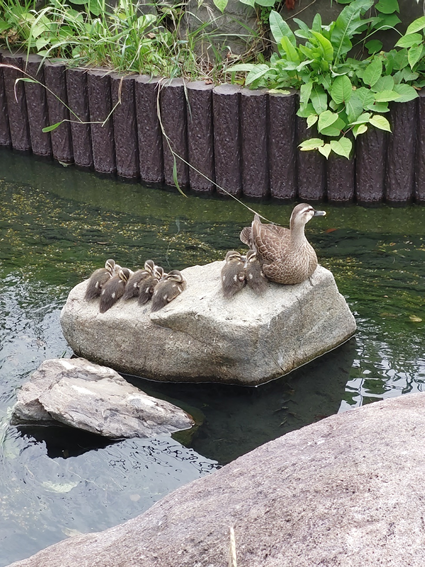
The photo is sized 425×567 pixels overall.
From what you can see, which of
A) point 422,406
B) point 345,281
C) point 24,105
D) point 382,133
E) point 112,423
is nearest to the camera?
point 422,406

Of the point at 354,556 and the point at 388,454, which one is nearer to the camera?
the point at 354,556

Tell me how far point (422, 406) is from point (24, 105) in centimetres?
779

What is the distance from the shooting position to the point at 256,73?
8445 millimetres

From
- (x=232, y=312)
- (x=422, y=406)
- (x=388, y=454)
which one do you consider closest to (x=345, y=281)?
(x=232, y=312)

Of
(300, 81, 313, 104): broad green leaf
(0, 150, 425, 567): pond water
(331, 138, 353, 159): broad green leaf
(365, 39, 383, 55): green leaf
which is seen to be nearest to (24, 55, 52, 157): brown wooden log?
(0, 150, 425, 567): pond water

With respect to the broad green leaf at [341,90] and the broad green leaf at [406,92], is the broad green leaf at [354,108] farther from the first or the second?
the broad green leaf at [406,92]

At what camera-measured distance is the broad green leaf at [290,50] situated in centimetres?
832

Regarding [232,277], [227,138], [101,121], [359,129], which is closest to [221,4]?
[227,138]

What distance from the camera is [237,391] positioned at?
5.60 meters

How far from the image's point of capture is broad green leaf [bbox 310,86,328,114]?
320 inches

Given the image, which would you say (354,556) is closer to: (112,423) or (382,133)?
(112,423)

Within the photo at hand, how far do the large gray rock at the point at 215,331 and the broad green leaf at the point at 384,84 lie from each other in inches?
124

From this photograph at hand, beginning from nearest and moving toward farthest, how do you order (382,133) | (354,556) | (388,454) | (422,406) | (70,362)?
1. (354,556)
2. (388,454)
3. (422,406)
4. (70,362)
5. (382,133)

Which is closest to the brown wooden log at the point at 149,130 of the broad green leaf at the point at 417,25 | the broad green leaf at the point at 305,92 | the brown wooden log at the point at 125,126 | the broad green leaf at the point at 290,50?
the brown wooden log at the point at 125,126
